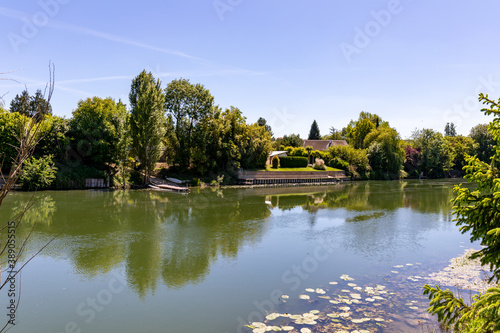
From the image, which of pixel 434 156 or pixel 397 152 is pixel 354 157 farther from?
pixel 434 156

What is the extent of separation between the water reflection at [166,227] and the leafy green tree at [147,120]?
8.13m

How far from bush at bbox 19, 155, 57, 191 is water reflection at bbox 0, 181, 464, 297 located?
6.22 feet

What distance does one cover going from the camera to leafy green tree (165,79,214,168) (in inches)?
1626

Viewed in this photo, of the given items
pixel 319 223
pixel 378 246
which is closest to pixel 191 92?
pixel 319 223

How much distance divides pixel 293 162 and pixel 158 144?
21.7 m

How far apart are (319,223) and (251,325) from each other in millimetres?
12635

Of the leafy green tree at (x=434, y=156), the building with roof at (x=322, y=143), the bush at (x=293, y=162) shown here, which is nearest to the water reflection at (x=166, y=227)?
the bush at (x=293, y=162)

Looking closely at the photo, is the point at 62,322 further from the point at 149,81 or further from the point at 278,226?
the point at 149,81

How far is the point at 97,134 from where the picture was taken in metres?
35.3

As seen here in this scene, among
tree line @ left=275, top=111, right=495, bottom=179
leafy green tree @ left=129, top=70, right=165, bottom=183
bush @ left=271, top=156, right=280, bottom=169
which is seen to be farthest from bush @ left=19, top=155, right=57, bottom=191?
tree line @ left=275, top=111, right=495, bottom=179

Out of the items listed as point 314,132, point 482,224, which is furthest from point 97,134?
point 314,132

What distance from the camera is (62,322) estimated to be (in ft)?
25.0

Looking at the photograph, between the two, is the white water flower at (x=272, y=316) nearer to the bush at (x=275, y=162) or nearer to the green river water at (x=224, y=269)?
the green river water at (x=224, y=269)

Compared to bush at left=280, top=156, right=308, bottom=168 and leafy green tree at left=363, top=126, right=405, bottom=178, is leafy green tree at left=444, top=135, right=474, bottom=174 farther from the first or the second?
bush at left=280, top=156, right=308, bottom=168
